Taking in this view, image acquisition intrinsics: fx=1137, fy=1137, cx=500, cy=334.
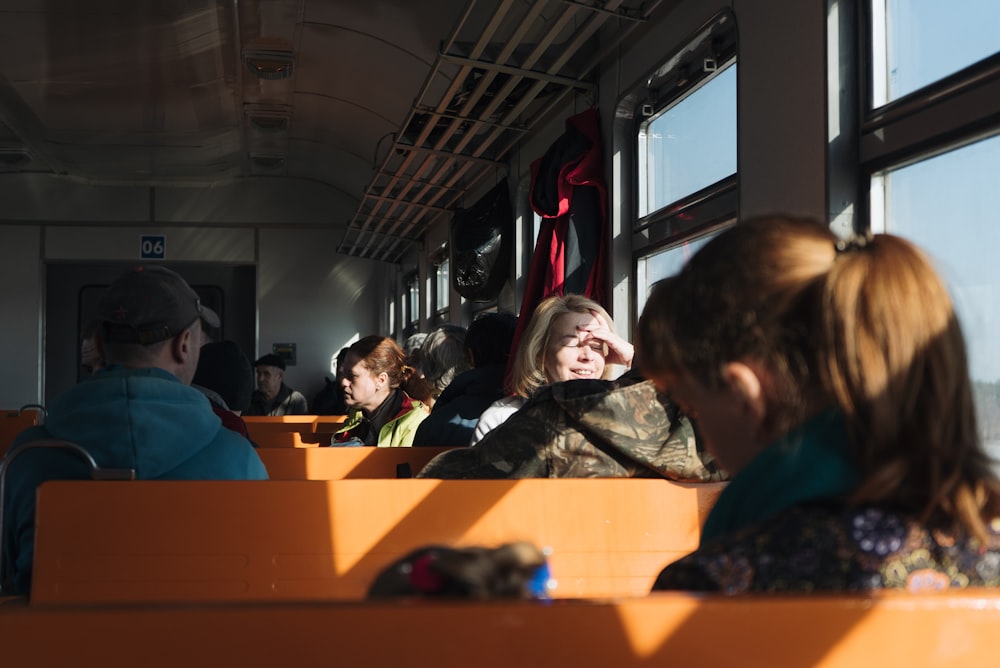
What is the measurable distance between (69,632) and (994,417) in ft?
7.73

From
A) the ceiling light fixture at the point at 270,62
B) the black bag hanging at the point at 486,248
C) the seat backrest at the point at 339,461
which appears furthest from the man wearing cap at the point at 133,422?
the ceiling light fixture at the point at 270,62

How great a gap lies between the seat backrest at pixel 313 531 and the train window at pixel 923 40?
1.33 m

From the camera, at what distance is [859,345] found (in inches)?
41.6

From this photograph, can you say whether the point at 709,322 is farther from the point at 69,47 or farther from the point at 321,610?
the point at 69,47

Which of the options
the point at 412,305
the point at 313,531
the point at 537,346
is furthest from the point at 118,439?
the point at 412,305

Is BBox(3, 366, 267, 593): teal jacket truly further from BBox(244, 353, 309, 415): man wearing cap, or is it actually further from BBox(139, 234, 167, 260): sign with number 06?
BBox(139, 234, 167, 260): sign with number 06

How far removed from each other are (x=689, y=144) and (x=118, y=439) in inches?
128

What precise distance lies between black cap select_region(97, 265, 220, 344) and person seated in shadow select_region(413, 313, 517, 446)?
4.97ft

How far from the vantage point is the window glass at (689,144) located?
178 inches

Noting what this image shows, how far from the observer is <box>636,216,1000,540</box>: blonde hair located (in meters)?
1.03

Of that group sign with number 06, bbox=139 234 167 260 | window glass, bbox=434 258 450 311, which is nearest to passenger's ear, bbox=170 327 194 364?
window glass, bbox=434 258 450 311

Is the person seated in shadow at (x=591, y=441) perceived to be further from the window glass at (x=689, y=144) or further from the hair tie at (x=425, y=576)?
the window glass at (x=689, y=144)

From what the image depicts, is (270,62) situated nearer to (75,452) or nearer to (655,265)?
(655,265)

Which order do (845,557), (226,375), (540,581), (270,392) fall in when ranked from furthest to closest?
(270,392) → (226,375) → (845,557) → (540,581)
